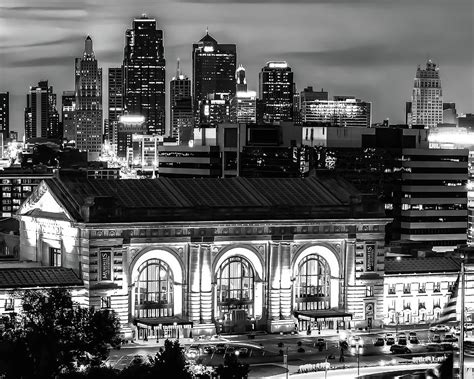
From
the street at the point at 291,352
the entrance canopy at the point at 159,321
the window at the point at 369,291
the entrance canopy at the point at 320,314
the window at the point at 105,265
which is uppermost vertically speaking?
the window at the point at 105,265

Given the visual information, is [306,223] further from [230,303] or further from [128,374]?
[128,374]

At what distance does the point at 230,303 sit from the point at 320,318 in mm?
9907

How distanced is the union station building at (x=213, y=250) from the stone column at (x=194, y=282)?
105mm

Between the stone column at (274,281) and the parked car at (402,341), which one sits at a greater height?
→ the stone column at (274,281)

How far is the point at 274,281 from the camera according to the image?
181m

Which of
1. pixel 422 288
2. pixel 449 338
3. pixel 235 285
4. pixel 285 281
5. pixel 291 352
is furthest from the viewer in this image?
pixel 422 288

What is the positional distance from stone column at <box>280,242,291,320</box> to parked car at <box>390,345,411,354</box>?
1869cm

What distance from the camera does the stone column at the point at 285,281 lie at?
181 meters

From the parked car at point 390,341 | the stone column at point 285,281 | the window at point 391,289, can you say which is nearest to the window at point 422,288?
the window at point 391,289

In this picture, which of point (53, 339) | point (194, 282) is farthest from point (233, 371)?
point (194, 282)

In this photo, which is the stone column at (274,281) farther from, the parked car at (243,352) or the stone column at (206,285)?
the parked car at (243,352)

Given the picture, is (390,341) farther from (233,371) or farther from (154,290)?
(233,371)

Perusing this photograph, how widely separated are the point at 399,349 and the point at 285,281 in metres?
19.9

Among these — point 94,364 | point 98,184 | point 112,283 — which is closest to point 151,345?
point 112,283
